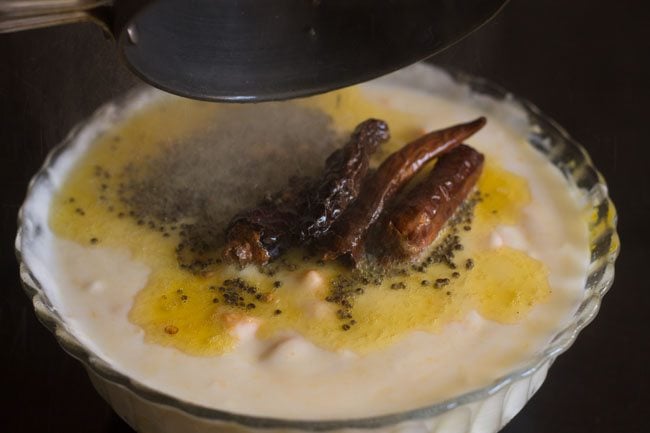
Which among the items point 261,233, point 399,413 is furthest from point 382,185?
point 399,413

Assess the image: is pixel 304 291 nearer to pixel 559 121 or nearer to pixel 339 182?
pixel 339 182

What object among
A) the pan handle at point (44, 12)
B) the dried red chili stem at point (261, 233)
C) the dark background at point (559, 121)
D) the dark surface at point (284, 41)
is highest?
the pan handle at point (44, 12)

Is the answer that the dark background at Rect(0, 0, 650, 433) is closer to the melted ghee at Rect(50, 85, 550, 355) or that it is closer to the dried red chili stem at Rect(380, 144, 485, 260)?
the melted ghee at Rect(50, 85, 550, 355)

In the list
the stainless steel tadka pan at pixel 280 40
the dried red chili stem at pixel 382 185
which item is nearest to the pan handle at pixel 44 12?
the stainless steel tadka pan at pixel 280 40

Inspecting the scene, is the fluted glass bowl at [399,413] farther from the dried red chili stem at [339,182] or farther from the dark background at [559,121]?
the dried red chili stem at [339,182]

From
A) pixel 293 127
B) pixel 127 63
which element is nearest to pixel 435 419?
pixel 127 63

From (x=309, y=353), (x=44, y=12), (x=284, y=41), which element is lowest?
(x=309, y=353)

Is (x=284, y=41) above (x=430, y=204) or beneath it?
above
